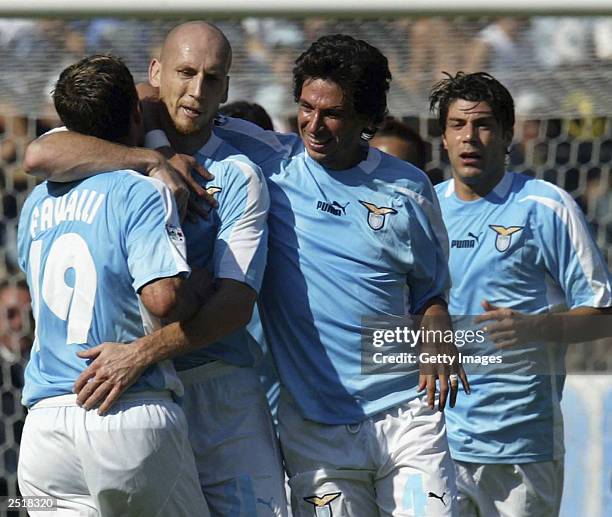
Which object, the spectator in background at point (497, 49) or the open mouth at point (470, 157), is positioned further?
the spectator in background at point (497, 49)

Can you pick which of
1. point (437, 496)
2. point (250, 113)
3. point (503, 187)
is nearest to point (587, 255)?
point (503, 187)

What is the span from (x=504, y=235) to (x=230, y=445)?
5.35ft

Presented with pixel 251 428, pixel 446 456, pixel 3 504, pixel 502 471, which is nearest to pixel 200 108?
pixel 251 428

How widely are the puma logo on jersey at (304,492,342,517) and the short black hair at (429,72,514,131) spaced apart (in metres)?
1.84

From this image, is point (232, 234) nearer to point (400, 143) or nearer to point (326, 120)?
point (326, 120)

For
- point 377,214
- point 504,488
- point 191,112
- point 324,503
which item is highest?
point 191,112

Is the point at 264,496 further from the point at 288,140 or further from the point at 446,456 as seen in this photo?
the point at 288,140

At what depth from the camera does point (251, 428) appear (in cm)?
388

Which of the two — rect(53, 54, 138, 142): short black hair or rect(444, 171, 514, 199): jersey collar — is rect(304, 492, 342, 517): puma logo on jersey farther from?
rect(444, 171, 514, 199): jersey collar

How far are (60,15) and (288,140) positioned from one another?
1061 millimetres

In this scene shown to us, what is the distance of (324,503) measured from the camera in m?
3.91

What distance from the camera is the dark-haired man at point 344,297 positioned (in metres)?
3.92

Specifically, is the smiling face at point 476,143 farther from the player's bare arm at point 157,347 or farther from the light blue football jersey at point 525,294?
the player's bare arm at point 157,347

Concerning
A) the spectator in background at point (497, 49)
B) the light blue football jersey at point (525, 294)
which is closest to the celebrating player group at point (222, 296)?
the light blue football jersey at point (525, 294)
